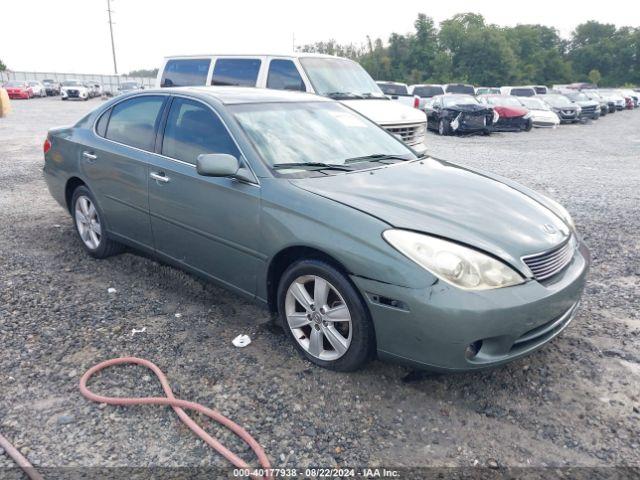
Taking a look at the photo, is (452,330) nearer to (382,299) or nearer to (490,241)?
(382,299)

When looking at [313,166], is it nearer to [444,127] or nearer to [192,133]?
[192,133]

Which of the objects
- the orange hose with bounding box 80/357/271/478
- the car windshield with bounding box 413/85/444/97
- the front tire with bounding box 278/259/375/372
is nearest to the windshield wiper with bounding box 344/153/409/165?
the front tire with bounding box 278/259/375/372

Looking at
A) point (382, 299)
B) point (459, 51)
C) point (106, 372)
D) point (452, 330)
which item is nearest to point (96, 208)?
point (106, 372)

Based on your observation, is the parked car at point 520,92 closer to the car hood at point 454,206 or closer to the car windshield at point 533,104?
the car windshield at point 533,104

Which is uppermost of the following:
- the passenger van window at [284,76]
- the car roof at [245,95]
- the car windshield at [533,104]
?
the passenger van window at [284,76]

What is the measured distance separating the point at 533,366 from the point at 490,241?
0.95 meters

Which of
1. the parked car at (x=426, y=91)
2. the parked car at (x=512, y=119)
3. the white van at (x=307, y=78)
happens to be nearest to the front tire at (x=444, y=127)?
the parked car at (x=512, y=119)

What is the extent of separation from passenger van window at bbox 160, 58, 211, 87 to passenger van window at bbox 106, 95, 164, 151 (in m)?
4.79

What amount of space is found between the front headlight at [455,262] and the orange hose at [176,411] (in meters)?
1.22

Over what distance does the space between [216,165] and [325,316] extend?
45.4 inches

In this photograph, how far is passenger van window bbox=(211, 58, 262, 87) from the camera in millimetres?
8766

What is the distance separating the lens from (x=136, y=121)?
4.41 meters

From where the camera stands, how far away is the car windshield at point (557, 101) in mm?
23859

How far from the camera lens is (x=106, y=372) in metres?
3.22
